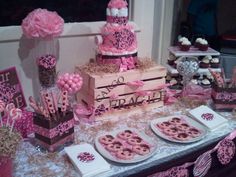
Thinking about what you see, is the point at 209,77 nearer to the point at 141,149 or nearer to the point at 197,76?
the point at 197,76

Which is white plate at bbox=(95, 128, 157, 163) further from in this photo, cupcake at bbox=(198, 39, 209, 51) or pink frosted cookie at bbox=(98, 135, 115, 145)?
cupcake at bbox=(198, 39, 209, 51)

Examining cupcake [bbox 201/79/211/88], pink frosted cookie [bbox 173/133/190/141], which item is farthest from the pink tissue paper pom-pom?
cupcake [bbox 201/79/211/88]

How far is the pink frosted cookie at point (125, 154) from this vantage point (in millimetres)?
905

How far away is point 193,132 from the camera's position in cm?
107

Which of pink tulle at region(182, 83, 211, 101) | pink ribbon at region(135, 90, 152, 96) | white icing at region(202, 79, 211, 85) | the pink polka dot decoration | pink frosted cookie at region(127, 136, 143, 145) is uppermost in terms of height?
the pink polka dot decoration

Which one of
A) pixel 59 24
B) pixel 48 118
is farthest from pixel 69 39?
pixel 48 118

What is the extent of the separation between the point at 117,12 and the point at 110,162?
0.52 metres

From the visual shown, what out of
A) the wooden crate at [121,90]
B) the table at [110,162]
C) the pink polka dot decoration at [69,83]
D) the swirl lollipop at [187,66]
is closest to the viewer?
the table at [110,162]

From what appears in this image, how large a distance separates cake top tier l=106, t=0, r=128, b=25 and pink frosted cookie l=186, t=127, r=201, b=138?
17.5 inches

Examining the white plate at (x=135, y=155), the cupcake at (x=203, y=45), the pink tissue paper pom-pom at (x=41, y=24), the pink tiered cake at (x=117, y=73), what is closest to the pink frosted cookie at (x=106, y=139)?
the white plate at (x=135, y=155)

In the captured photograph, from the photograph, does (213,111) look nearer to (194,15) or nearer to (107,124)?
(107,124)

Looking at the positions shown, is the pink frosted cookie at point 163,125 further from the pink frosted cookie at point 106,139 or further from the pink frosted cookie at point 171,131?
the pink frosted cookie at point 106,139

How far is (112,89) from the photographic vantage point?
43.3 inches

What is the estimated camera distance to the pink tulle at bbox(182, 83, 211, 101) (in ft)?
4.36
